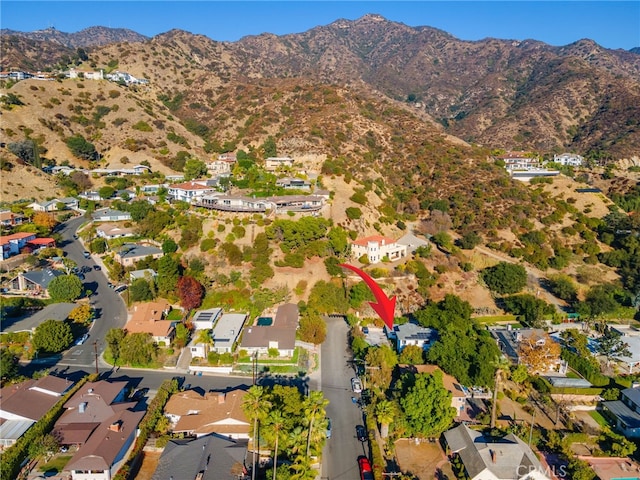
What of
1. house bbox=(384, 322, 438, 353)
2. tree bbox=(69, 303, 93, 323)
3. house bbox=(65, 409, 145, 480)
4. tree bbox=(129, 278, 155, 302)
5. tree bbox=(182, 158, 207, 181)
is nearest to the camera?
house bbox=(65, 409, 145, 480)

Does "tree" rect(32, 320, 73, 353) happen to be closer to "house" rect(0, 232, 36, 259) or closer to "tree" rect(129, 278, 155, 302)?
"tree" rect(129, 278, 155, 302)

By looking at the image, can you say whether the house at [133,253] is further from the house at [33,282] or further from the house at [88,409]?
the house at [88,409]

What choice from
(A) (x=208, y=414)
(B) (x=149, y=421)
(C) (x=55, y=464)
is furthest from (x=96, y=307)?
(A) (x=208, y=414)

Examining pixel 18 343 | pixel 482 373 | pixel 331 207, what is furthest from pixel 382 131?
pixel 18 343

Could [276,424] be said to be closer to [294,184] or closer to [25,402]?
[25,402]

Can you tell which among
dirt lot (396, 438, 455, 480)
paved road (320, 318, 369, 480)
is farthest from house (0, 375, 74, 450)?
dirt lot (396, 438, 455, 480)

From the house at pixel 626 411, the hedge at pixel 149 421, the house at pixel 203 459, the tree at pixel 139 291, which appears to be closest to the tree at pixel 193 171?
the tree at pixel 139 291

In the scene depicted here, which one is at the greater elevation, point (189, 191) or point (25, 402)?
point (189, 191)
